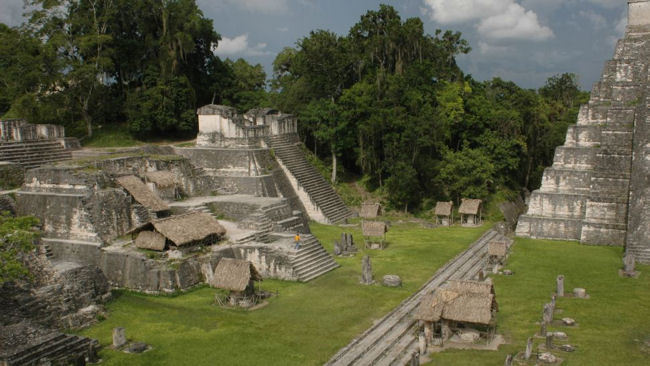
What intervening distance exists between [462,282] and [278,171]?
17.1 m

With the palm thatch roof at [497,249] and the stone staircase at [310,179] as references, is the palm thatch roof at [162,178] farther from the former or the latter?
the palm thatch roof at [497,249]

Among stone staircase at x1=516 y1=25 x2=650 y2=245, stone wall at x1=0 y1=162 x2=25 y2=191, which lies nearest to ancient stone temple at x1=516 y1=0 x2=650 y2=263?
stone staircase at x1=516 y1=25 x2=650 y2=245

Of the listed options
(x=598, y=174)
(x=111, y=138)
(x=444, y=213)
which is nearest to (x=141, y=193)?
(x=111, y=138)

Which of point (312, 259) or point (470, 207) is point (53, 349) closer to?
point (312, 259)

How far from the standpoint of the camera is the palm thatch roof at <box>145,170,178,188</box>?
26062 mm

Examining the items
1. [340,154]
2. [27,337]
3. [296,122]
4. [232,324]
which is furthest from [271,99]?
[27,337]

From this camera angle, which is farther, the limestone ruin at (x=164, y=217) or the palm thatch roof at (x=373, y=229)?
the palm thatch roof at (x=373, y=229)

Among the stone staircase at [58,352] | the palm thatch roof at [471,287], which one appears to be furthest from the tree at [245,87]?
the stone staircase at [58,352]

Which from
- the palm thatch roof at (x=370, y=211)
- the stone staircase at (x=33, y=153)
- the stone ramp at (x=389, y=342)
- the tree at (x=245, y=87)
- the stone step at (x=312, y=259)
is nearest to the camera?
the stone ramp at (x=389, y=342)

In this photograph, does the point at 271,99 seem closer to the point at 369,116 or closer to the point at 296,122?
the point at 296,122

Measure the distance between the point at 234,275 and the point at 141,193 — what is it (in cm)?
746

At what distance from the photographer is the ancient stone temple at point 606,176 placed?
24.7 meters

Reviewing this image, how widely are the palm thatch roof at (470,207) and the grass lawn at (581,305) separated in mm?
4547

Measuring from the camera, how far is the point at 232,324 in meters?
16.5
